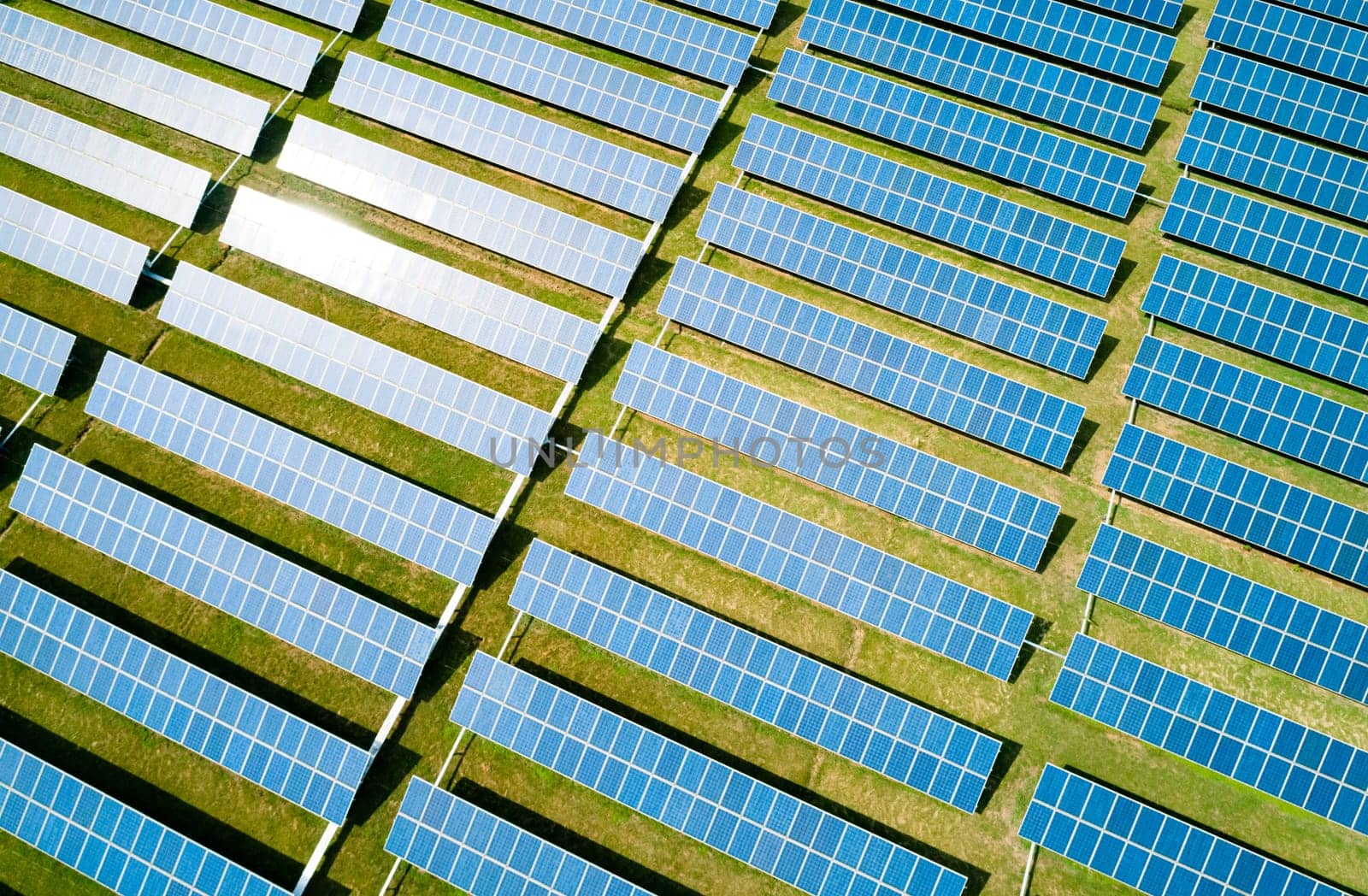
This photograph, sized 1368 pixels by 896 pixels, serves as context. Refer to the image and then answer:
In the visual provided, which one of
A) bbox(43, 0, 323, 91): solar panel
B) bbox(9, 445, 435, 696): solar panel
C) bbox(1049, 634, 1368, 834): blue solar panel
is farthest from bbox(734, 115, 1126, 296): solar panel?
bbox(9, 445, 435, 696): solar panel

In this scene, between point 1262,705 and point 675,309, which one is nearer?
point 1262,705

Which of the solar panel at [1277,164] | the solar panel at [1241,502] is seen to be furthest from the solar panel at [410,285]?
the solar panel at [1277,164]

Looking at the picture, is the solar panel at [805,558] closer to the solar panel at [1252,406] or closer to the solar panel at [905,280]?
the solar panel at [905,280]

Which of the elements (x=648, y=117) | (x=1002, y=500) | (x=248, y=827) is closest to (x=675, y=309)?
(x=648, y=117)

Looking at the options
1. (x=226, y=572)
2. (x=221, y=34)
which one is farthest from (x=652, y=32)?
(x=226, y=572)

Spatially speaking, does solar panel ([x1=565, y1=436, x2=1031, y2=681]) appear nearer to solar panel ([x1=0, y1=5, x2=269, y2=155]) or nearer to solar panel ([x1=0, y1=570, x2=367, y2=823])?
solar panel ([x1=0, y1=570, x2=367, y2=823])

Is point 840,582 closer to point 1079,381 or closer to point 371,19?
point 1079,381
